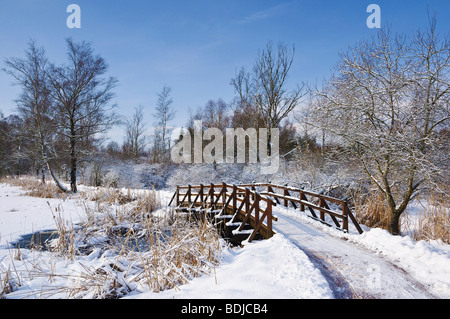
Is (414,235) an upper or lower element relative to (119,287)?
lower

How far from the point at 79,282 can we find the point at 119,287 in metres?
0.55

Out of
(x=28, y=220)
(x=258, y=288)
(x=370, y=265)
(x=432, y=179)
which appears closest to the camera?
(x=258, y=288)

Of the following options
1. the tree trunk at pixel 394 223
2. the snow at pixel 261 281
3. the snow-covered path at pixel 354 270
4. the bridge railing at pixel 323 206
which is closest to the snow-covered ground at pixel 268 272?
the snow at pixel 261 281

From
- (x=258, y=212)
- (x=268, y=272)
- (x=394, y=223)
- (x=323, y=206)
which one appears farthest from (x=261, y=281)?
(x=394, y=223)

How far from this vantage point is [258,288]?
3115mm

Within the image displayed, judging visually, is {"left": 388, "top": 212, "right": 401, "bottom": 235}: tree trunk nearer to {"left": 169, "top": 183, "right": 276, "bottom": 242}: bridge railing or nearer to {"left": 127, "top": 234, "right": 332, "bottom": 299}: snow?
{"left": 169, "top": 183, "right": 276, "bottom": 242}: bridge railing

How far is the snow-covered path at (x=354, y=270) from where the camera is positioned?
3223 millimetres

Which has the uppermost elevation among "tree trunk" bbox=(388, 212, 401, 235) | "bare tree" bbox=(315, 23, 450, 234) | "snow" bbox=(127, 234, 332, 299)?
"bare tree" bbox=(315, 23, 450, 234)

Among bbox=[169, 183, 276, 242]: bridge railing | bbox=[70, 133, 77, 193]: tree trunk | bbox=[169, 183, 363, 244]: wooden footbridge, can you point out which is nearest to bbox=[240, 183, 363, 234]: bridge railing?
bbox=[169, 183, 363, 244]: wooden footbridge

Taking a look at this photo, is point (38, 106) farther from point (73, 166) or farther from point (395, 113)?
point (395, 113)

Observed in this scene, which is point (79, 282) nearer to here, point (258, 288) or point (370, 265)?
point (258, 288)

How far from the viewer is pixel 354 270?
3.94 meters

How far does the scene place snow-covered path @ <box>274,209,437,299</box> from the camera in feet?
10.6
